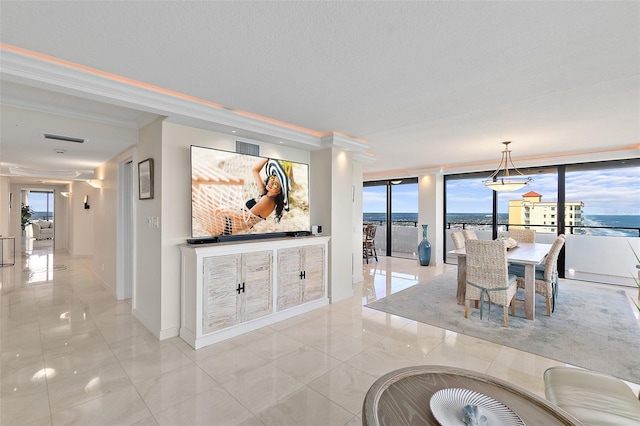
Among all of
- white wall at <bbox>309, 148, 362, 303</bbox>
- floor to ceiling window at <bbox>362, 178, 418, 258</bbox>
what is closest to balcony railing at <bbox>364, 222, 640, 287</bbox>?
floor to ceiling window at <bbox>362, 178, 418, 258</bbox>

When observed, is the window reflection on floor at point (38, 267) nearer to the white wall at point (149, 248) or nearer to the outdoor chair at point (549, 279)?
the white wall at point (149, 248)

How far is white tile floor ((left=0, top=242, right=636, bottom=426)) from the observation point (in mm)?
1981

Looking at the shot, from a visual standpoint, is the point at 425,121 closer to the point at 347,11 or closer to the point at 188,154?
the point at 347,11

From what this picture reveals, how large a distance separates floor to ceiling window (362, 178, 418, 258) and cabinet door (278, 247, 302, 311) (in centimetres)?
540

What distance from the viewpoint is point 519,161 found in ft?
20.3

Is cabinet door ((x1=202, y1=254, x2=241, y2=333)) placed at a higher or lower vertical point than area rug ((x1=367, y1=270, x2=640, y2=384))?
higher

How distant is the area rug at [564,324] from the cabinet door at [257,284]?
1662 mm

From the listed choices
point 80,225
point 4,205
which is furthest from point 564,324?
point 4,205

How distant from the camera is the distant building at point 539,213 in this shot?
601 cm

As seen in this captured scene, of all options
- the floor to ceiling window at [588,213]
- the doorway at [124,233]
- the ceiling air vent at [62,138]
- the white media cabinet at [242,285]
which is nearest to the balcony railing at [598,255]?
the floor to ceiling window at [588,213]

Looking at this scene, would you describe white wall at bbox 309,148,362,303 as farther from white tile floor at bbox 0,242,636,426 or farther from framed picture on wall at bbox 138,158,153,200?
framed picture on wall at bbox 138,158,153,200

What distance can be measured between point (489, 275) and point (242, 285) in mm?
3110

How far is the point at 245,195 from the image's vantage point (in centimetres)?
368

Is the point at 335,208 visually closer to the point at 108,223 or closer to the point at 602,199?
the point at 108,223
